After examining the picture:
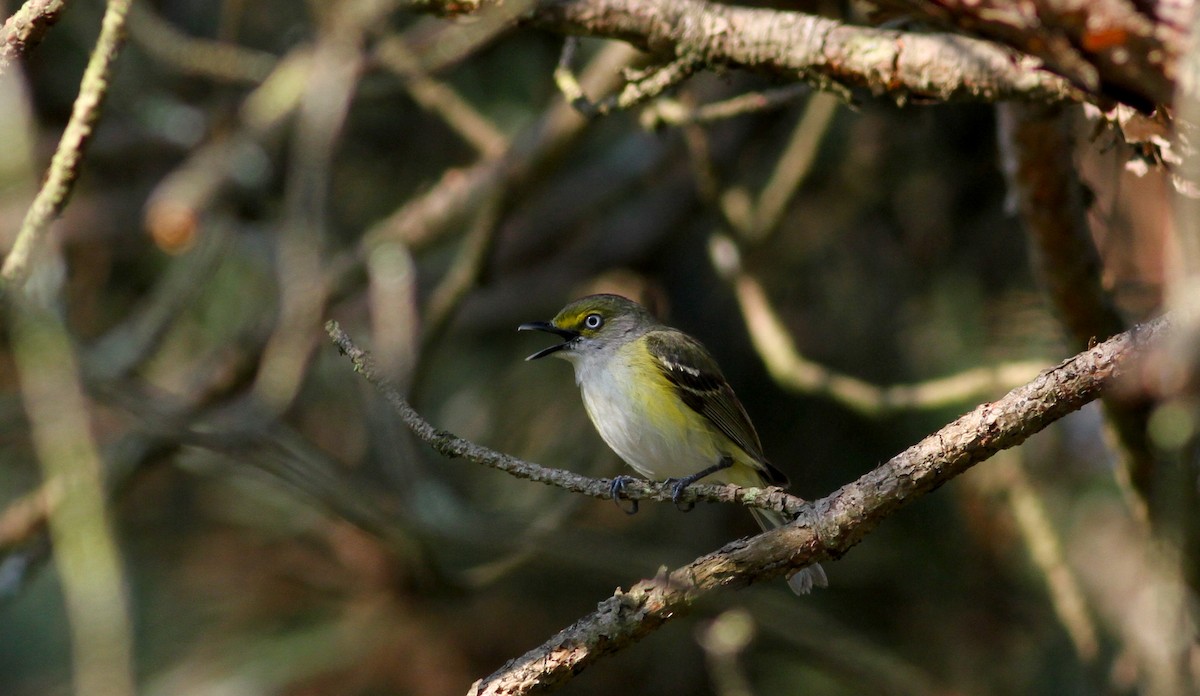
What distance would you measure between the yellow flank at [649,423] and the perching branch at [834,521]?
229 cm

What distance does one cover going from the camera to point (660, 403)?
16.5 ft

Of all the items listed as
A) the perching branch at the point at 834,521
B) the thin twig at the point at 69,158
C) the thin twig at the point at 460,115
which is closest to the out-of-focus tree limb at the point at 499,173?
the thin twig at the point at 460,115

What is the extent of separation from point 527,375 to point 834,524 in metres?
4.56

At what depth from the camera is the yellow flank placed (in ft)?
16.2

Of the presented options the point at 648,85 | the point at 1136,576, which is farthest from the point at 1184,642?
the point at 1136,576

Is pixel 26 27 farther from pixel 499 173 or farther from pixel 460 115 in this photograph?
pixel 460 115

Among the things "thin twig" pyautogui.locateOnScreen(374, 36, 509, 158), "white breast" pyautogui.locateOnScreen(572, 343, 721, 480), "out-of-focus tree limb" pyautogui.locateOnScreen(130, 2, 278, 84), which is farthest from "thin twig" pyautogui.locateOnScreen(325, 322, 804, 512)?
"thin twig" pyautogui.locateOnScreen(374, 36, 509, 158)

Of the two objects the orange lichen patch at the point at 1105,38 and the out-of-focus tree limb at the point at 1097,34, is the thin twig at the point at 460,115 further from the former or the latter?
the orange lichen patch at the point at 1105,38

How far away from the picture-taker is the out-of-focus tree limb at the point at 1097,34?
2.05 m

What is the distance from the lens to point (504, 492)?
6574 millimetres

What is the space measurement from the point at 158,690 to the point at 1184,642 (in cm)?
495

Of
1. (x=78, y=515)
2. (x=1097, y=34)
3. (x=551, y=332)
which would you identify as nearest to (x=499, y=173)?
(x=551, y=332)

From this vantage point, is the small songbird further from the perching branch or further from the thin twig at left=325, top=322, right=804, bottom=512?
the perching branch

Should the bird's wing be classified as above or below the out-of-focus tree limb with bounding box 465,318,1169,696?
above
